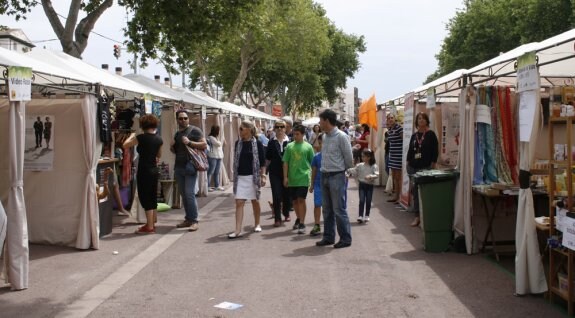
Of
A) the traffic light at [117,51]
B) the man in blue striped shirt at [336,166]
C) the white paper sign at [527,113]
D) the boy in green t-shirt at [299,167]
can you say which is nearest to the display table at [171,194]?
the boy in green t-shirt at [299,167]

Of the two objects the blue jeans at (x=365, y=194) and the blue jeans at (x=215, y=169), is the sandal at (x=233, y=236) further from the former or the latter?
the blue jeans at (x=215, y=169)

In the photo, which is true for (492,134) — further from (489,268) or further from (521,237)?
(521,237)

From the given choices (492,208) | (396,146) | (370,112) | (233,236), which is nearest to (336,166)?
(233,236)

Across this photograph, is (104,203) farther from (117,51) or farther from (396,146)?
(117,51)

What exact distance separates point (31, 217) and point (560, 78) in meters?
9.04

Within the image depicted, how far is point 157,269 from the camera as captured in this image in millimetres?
7168

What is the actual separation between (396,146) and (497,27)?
2720cm

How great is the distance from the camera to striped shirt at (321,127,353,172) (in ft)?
27.2

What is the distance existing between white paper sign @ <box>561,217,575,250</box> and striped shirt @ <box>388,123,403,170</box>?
7.51 meters

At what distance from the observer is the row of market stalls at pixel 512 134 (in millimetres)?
5812

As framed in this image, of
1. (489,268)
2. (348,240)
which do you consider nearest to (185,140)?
(348,240)

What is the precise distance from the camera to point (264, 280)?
21.6 feet

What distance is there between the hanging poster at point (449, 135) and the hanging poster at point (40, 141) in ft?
22.9

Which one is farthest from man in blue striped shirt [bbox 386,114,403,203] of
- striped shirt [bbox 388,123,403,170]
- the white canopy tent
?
the white canopy tent
